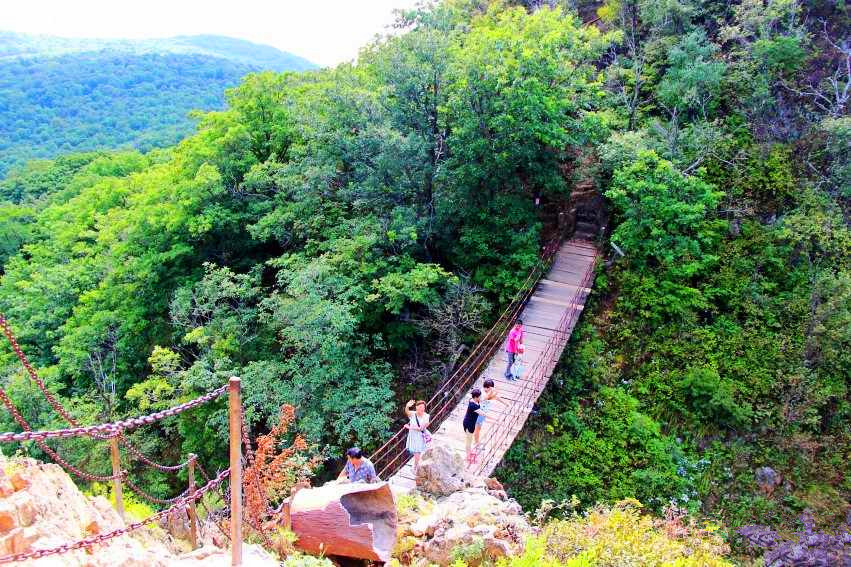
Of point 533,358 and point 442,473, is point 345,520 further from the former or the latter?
point 533,358

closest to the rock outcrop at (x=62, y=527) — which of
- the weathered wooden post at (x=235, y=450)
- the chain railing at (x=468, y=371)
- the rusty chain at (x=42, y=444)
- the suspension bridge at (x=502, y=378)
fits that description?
the rusty chain at (x=42, y=444)

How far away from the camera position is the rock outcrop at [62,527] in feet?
16.1

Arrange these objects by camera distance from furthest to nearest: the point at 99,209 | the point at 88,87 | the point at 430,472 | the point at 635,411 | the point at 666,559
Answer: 1. the point at 88,87
2. the point at 99,209
3. the point at 635,411
4. the point at 430,472
5. the point at 666,559

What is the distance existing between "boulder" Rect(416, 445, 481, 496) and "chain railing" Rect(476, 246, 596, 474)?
2.53ft

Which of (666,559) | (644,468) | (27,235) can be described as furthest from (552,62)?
(27,235)

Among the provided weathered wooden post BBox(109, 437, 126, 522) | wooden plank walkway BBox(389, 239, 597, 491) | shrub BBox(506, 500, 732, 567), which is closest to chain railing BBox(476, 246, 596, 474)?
wooden plank walkway BBox(389, 239, 597, 491)

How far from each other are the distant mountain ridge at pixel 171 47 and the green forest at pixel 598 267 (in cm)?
11351

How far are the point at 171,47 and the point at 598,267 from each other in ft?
460

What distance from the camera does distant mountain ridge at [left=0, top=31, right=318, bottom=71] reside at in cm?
12025

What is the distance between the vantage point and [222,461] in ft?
44.2

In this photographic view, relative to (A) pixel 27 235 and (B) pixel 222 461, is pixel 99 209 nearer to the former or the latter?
(A) pixel 27 235

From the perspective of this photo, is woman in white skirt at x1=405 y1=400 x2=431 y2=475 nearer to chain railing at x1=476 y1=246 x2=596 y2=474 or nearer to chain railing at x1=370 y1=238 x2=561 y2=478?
chain railing at x1=476 y1=246 x2=596 y2=474

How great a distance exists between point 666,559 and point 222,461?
10306 millimetres

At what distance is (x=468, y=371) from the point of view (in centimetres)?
1240
